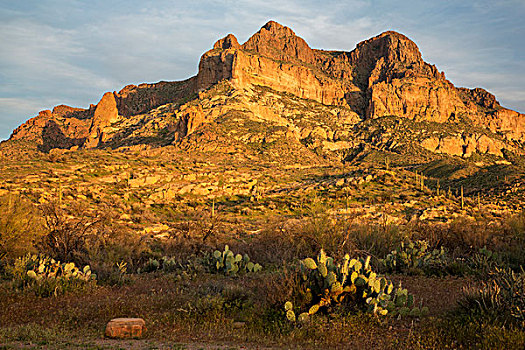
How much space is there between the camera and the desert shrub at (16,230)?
11938 millimetres

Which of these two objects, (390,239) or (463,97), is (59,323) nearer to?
(390,239)

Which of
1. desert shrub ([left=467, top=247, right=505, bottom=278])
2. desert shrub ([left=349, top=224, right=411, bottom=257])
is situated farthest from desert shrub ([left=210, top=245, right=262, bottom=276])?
desert shrub ([left=467, top=247, right=505, bottom=278])

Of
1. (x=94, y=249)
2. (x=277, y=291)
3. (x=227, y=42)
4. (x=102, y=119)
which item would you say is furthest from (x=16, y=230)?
(x=227, y=42)

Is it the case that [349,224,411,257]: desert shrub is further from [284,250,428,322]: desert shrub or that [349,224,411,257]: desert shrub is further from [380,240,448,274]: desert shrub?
[284,250,428,322]: desert shrub

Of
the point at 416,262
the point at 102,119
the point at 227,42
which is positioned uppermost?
the point at 227,42

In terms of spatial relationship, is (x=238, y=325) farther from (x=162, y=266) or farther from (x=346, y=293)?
(x=162, y=266)

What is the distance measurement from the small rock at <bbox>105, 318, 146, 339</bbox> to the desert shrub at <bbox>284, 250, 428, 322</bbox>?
253 cm

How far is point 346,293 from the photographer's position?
6.94m

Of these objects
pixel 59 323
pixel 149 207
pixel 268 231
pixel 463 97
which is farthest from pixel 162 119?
pixel 463 97

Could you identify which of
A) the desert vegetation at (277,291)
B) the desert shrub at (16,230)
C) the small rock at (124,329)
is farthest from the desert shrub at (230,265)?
the desert shrub at (16,230)

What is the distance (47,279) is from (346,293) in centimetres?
693

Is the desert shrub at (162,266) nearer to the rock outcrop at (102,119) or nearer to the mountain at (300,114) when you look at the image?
the mountain at (300,114)

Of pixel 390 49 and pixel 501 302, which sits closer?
pixel 501 302

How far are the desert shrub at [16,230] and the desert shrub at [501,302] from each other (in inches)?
513
